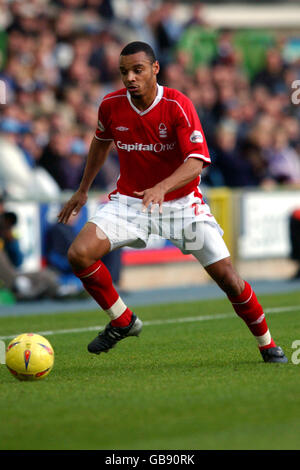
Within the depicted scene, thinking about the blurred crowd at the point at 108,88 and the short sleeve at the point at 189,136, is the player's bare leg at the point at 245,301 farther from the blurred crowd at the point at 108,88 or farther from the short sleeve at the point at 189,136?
the blurred crowd at the point at 108,88

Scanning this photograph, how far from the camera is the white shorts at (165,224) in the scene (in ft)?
22.7

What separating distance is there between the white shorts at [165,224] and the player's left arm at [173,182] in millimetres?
227

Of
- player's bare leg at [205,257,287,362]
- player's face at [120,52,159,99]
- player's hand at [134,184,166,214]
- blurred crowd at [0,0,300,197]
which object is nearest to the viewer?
player's hand at [134,184,166,214]

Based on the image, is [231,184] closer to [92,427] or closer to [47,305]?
[47,305]

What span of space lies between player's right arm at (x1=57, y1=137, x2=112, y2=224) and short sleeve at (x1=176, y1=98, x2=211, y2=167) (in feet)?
2.52

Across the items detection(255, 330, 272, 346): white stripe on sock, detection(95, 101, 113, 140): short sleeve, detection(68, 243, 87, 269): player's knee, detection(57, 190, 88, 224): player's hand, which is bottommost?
detection(255, 330, 272, 346): white stripe on sock

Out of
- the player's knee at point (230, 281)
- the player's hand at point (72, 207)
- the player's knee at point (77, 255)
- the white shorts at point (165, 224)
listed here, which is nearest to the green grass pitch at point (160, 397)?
the player's knee at point (230, 281)

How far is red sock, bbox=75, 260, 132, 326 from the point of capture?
23.0ft

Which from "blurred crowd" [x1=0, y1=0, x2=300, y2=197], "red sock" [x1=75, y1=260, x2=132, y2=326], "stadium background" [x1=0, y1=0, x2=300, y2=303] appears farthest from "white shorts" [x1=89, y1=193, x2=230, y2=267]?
"blurred crowd" [x1=0, y1=0, x2=300, y2=197]

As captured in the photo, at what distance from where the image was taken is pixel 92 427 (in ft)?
16.9

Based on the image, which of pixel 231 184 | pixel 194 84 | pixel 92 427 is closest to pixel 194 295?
pixel 231 184

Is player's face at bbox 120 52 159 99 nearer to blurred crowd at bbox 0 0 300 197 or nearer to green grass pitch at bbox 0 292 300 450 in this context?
green grass pitch at bbox 0 292 300 450
